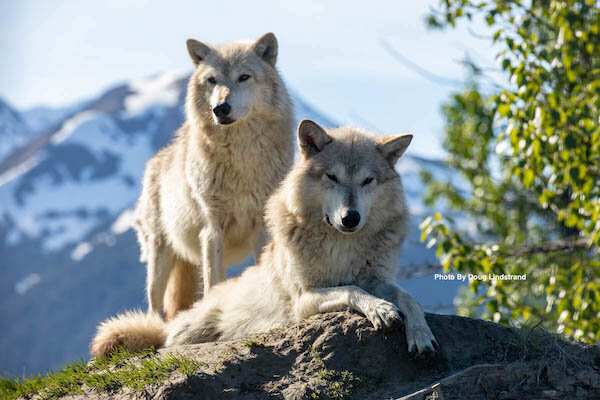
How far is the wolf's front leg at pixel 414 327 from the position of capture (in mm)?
4688

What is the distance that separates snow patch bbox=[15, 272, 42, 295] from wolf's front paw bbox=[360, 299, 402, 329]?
19433 centimetres

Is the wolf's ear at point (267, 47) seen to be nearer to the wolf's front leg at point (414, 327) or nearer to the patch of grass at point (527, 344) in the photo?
the wolf's front leg at point (414, 327)

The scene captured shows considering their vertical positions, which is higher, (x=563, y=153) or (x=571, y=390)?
(x=563, y=153)

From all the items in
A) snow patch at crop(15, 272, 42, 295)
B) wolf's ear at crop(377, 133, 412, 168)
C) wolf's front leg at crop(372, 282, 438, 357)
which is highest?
snow patch at crop(15, 272, 42, 295)

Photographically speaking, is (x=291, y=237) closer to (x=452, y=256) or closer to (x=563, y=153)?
(x=452, y=256)

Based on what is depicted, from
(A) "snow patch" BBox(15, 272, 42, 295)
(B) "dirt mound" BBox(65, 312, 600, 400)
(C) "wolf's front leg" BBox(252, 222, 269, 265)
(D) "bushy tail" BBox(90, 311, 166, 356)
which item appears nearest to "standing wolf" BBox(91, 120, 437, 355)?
(B) "dirt mound" BBox(65, 312, 600, 400)

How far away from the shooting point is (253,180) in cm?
735

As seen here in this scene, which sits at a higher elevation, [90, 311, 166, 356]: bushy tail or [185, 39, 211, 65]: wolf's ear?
[185, 39, 211, 65]: wolf's ear

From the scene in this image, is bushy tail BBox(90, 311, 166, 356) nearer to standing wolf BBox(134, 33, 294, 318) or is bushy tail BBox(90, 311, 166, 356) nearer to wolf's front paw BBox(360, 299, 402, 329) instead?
standing wolf BBox(134, 33, 294, 318)

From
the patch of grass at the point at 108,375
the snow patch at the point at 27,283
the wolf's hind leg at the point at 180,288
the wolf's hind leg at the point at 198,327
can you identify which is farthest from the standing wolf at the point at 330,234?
the snow patch at the point at 27,283

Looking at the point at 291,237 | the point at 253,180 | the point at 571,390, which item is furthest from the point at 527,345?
the point at 253,180

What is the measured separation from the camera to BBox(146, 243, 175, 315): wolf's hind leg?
8.46 meters

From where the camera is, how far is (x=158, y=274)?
8492 millimetres

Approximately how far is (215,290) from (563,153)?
405 centimetres
